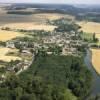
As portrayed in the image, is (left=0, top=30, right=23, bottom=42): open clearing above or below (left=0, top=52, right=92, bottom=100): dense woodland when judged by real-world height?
below

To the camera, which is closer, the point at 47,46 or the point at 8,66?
the point at 8,66

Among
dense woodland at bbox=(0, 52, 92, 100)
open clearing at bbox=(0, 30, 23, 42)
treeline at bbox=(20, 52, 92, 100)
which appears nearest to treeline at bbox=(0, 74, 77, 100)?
dense woodland at bbox=(0, 52, 92, 100)

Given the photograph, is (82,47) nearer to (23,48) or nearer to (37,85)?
(23,48)

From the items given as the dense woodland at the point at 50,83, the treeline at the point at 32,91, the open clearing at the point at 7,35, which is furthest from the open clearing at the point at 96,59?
the open clearing at the point at 7,35

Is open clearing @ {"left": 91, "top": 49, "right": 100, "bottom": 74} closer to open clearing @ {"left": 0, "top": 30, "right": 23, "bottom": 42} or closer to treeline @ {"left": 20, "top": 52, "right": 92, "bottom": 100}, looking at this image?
treeline @ {"left": 20, "top": 52, "right": 92, "bottom": 100}

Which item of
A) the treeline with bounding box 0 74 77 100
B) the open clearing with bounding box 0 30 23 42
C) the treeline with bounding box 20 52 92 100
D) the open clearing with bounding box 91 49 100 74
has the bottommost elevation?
the open clearing with bounding box 0 30 23 42

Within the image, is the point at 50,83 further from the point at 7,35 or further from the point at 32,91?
the point at 7,35

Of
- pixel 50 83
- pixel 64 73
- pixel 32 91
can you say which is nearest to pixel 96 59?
pixel 64 73

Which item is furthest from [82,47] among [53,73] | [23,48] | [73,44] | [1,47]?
[53,73]

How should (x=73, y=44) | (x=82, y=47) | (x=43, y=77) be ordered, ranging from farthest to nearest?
(x=73, y=44) → (x=82, y=47) → (x=43, y=77)
